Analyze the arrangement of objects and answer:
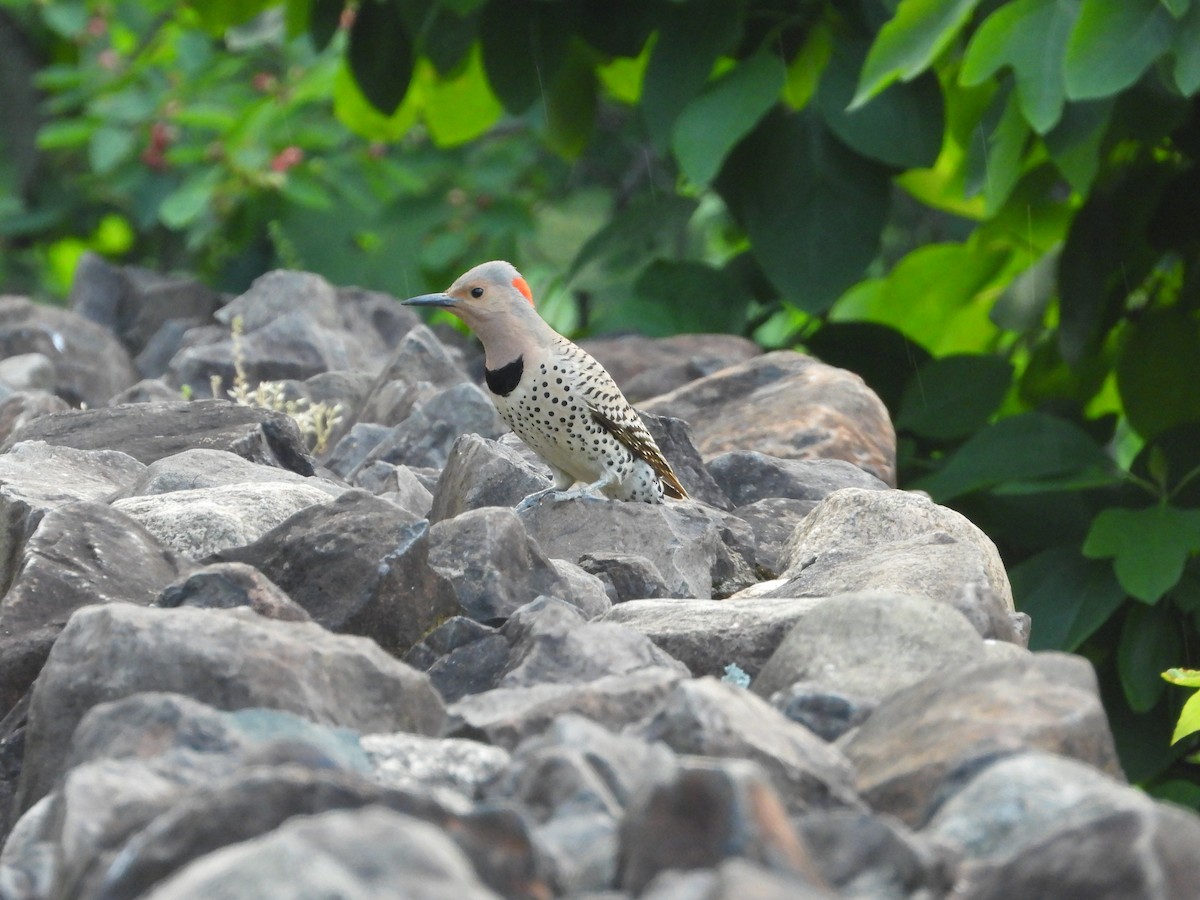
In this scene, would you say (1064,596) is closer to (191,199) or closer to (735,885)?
(735,885)

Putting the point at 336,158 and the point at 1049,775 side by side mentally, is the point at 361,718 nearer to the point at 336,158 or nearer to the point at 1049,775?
the point at 1049,775

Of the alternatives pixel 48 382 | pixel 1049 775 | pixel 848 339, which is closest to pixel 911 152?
pixel 848 339

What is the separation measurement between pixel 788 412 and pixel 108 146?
538 centimetres

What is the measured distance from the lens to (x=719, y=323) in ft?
22.8

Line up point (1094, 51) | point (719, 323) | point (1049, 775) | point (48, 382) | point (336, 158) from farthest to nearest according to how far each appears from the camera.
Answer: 1. point (336, 158)
2. point (719, 323)
3. point (48, 382)
4. point (1094, 51)
5. point (1049, 775)

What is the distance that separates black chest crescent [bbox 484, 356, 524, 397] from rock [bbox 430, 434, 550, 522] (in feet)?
1.43

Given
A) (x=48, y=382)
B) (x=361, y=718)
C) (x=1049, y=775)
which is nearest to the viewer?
(x=1049, y=775)

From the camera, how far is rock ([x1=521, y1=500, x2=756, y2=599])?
370 cm

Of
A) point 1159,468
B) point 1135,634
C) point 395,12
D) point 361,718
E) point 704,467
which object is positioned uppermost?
point 395,12

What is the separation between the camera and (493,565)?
3.17 m

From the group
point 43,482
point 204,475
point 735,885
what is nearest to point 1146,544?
point 204,475

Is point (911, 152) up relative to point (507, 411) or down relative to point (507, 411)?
up

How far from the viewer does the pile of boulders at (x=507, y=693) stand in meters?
1.69

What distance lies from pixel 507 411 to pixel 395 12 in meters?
2.53
